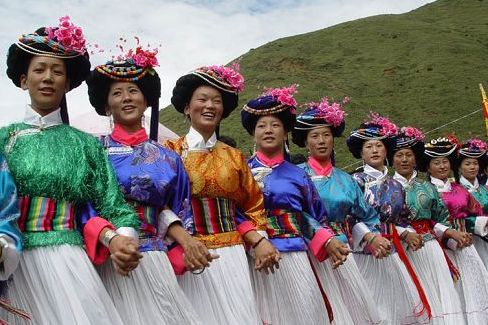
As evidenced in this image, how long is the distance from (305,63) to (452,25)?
1655 centimetres

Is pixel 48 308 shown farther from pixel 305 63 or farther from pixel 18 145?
pixel 305 63

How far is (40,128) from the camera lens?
301cm

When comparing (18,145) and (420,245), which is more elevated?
(18,145)

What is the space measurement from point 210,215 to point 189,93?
790 mm

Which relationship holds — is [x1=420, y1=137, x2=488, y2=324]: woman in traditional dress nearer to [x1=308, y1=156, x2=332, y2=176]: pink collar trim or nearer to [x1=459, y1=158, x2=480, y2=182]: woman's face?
[x1=459, y1=158, x2=480, y2=182]: woman's face

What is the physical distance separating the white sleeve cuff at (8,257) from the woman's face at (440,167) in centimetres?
570

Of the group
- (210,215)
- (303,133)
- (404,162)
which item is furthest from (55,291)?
(404,162)

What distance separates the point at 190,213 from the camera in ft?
12.0

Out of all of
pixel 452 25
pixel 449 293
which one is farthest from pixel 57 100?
pixel 452 25

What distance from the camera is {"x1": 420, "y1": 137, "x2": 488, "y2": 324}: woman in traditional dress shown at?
6.97 meters

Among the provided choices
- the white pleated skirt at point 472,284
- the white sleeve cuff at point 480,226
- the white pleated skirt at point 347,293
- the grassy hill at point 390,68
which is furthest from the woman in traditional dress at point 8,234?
the grassy hill at point 390,68

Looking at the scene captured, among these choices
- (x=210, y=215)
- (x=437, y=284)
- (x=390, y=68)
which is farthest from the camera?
(x=390, y=68)

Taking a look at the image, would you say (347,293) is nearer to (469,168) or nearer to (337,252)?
(337,252)

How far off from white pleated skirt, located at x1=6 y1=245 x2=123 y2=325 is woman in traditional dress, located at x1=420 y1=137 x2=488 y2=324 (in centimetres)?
500
